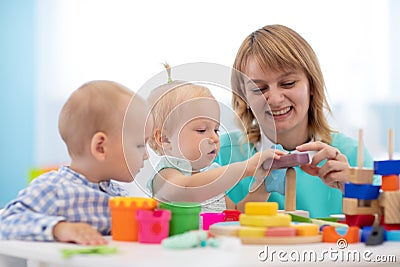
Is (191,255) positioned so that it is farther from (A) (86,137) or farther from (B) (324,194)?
(B) (324,194)

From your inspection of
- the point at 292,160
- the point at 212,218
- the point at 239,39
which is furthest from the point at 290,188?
the point at 239,39

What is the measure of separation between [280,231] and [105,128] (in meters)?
0.31

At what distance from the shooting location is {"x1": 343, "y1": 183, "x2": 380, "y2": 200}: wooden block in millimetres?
925

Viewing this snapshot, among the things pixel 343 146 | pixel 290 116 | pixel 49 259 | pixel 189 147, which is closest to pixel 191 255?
pixel 49 259

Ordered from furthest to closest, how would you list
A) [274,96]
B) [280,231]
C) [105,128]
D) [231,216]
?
[274,96], [231,216], [105,128], [280,231]

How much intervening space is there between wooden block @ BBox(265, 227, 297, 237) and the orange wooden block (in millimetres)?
52

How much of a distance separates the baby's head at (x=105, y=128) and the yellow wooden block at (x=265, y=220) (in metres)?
0.20

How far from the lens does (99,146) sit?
3.21 feet

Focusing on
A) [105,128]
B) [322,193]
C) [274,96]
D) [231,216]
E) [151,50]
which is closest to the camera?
[105,128]

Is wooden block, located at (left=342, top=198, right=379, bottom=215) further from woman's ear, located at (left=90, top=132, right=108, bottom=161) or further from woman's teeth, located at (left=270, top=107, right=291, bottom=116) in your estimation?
woman's teeth, located at (left=270, top=107, right=291, bottom=116)

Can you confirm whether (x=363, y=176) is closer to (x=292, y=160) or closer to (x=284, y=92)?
(x=292, y=160)

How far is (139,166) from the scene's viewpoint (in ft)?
3.22

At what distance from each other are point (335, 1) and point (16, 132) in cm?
171

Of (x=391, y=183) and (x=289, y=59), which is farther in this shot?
(x=289, y=59)
